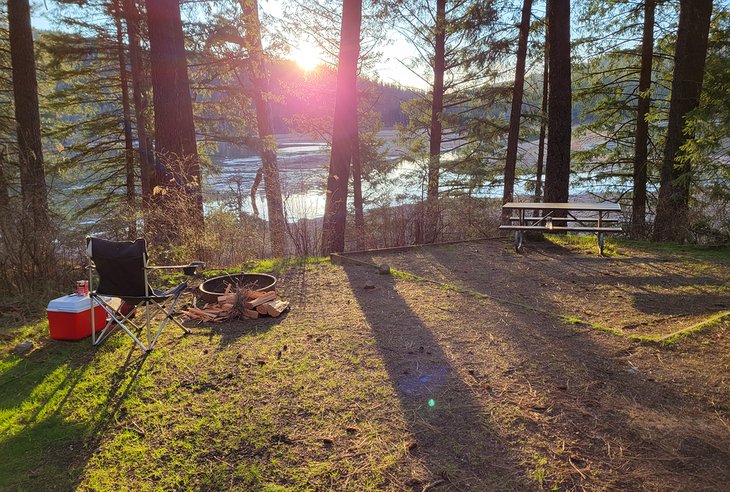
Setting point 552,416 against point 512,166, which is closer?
point 552,416

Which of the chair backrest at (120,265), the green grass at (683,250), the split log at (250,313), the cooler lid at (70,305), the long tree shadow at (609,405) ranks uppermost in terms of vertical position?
the chair backrest at (120,265)

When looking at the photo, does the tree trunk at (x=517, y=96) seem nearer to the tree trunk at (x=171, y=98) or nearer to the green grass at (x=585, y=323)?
the green grass at (x=585, y=323)

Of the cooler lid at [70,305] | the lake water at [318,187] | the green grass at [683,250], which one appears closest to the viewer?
the cooler lid at [70,305]

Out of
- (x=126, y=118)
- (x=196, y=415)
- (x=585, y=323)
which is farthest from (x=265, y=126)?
(x=196, y=415)

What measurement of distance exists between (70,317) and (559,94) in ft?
25.7

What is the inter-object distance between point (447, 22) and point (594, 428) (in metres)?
11.4

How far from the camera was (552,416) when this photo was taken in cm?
261

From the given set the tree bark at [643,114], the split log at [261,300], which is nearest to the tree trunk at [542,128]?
the tree bark at [643,114]

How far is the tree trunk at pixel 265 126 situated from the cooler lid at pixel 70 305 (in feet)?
13.1

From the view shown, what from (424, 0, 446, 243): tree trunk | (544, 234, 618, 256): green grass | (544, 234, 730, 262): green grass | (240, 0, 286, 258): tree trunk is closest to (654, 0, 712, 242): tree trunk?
(544, 234, 730, 262): green grass

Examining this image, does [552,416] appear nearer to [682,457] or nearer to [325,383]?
[682,457]

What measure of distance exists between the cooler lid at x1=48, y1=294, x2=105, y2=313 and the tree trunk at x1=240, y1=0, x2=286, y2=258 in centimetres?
400

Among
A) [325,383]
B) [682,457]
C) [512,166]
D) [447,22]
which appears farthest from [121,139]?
[682,457]

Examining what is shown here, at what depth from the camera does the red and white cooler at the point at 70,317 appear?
3.85 m
